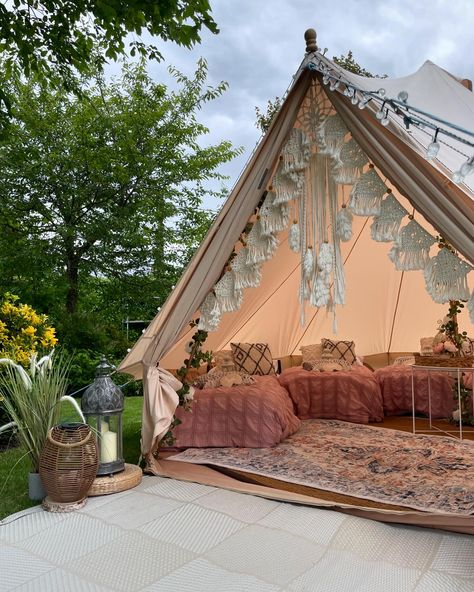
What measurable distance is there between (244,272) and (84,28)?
9.13ft

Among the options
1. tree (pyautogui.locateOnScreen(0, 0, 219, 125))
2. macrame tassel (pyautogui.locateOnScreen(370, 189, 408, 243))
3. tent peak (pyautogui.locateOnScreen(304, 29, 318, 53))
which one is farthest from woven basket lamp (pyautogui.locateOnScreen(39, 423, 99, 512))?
tree (pyautogui.locateOnScreen(0, 0, 219, 125))

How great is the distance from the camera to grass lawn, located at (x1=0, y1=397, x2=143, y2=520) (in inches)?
116

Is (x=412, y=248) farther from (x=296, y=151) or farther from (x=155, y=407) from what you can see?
(x=155, y=407)

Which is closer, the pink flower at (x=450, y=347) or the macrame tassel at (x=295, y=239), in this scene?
the macrame tassel at (x=295, y=239)

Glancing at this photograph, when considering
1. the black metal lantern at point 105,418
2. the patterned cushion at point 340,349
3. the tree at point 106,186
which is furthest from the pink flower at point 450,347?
the tree at point 106,186

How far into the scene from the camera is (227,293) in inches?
133

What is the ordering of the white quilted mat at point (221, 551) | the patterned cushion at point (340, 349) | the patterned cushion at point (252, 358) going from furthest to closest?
the patterned cushion at point (340, 349) → the patterned cushion at point (252, 358) → the white quilted mat at point (221, 551)

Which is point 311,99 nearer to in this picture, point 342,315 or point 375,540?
point 375,540

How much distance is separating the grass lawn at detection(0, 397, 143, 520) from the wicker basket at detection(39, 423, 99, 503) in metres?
0.21

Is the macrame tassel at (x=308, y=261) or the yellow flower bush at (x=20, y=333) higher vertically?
the macrame tassel at (x=308, y=261)

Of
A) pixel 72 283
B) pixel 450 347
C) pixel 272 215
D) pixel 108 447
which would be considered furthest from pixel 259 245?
pixel 72 283

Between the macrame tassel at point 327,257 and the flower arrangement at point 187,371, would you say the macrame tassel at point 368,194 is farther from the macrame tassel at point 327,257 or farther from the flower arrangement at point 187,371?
the flower arrangement at point 187,371

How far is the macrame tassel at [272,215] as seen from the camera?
313 cm

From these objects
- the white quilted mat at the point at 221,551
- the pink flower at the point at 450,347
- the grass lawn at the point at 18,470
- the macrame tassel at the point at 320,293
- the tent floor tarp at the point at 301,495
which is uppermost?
the macrame tassel at the point at 320,293
